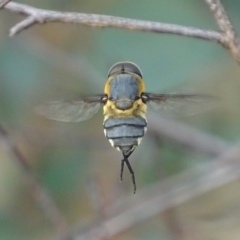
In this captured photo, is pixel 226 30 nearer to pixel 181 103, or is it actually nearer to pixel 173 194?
pixel 181 103

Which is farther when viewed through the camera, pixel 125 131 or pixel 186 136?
pixel 186 136

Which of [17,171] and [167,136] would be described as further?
[17,171]

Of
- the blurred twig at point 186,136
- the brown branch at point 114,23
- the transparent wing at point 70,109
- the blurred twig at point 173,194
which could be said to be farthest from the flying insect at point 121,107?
the blurred twig at point 186,136

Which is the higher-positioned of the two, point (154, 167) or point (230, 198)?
point (154, 167)

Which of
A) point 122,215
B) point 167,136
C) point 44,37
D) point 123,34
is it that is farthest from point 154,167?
point 44,37

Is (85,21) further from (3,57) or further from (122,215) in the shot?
(3,57)

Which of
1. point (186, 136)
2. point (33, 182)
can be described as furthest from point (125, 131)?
point (186, 136)
